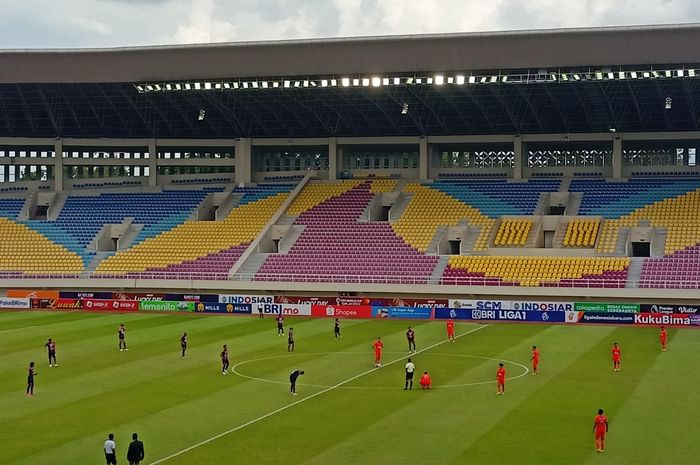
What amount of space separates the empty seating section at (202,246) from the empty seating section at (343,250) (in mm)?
2670

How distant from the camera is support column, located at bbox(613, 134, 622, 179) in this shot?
74750mm

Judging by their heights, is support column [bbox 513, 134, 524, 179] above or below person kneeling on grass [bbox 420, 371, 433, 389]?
above

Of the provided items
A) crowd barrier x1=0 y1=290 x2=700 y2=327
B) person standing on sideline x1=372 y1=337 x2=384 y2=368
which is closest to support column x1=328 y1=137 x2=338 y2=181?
crowd barrier x1=0 y1=290 x2=700 y2=327

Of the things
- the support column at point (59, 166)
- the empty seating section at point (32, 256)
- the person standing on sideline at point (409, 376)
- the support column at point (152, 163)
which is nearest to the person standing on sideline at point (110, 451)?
the person standing on sideline at point (409, 376)

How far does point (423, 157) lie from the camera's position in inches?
3118

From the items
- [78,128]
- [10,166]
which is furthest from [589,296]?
[10,166]

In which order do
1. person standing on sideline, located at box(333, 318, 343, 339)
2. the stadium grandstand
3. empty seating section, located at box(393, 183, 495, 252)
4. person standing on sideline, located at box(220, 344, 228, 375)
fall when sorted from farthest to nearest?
empty seating section, located at box(393, 183, 495, 252)
the stadium grandstand
person standing on sideline, located at box(333, 318, 343, 339)
person standing on sideline, located at box(220, 344, 228, 375)

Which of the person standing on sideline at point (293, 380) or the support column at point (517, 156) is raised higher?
the support column at point (517, 156)

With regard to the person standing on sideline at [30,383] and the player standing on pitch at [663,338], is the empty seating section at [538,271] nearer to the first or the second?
the player standing on pitch at [663,338]

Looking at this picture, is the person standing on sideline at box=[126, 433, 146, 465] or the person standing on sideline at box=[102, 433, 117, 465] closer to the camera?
the person standing on sideline at box=[126, 433, 146, 465]

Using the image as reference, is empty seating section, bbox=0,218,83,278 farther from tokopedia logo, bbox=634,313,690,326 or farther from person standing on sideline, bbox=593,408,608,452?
person standing on sideline, bbox=593,408,608,452

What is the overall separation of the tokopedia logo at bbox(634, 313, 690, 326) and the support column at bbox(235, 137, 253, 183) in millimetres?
37082

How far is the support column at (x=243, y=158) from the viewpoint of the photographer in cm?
8144

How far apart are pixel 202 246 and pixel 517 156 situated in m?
24.8
